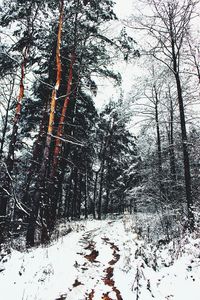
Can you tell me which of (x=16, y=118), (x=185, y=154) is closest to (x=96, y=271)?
(x=185, y=154)

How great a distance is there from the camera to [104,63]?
10.7 meters

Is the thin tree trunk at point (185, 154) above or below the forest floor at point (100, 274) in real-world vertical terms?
above

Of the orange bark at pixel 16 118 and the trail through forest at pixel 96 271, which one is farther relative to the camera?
the orange bark at pixel 16 118

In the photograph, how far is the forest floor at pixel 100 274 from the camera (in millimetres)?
4355

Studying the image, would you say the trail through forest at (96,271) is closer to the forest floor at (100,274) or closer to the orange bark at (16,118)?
the forest floor at (100,274)

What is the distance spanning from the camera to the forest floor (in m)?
4.36

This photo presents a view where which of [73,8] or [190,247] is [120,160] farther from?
[190,247]

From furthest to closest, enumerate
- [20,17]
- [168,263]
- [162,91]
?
[162,91] → [20,17] → [168,263]

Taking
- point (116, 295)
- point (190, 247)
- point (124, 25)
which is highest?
point (124, 25)

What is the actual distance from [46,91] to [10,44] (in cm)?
278

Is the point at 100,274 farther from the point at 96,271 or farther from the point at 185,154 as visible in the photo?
the point at 185,154

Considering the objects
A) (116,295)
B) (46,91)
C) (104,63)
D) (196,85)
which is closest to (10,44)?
(46,91)

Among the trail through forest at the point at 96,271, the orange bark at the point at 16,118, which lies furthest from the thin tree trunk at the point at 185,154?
the orange bark at the point at 16,118

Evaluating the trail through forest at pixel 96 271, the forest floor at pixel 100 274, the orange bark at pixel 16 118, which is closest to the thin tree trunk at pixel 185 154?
the forest floor at pixel 100 274
